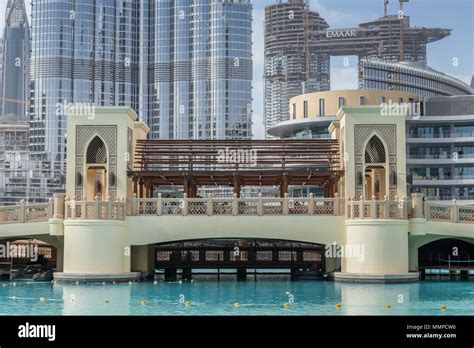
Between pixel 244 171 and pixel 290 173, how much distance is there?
1.93 meters

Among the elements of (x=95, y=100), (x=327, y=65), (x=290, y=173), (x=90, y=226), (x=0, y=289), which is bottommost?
(x=0, y=289)

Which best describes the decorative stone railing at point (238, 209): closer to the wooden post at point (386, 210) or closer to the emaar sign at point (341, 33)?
the wooden post at point (386, 210)

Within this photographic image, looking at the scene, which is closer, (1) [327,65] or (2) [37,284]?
(2) [37,284]

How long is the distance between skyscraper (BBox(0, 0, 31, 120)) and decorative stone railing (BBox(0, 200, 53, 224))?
84494 mm

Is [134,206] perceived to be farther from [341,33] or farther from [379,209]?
[341,33]

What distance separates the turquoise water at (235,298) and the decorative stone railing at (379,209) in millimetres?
2761

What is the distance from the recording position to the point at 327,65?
152625 mm

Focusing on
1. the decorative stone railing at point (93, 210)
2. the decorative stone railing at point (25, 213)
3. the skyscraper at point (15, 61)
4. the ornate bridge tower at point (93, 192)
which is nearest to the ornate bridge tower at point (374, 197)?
the ornate bridge tower at point (93, 192)

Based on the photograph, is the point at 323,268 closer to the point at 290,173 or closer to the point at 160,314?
the point at 290,173

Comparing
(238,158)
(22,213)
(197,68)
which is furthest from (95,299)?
(197,68)

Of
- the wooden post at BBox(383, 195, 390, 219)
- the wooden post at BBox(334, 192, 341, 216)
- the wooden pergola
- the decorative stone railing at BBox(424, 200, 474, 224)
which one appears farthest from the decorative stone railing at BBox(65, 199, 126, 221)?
the decorative stone railing at BBox(424, 200, 474, 224)

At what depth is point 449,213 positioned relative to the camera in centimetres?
3353
